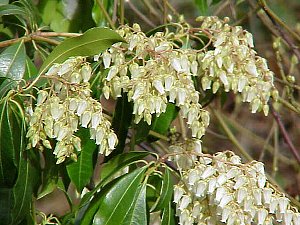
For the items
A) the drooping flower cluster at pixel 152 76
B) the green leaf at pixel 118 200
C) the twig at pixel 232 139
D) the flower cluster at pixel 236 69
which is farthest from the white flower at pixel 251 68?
the twig at pixel 232 139

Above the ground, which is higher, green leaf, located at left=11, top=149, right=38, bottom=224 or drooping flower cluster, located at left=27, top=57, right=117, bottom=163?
drooping flower cluster, located at left=27, top=57, right=117, bottom=163

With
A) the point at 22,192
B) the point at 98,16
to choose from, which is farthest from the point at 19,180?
the point at 98,16

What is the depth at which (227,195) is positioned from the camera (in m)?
1.60

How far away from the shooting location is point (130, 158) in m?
1.80

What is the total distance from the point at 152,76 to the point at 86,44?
0.19 metres

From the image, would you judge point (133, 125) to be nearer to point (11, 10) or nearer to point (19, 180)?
point (19, 180)

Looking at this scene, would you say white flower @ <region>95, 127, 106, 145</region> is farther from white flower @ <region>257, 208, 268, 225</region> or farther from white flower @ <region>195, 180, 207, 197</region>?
white flower @ <region>257, 208, 268, 225</region>

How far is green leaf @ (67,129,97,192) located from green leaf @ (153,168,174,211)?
23 cm

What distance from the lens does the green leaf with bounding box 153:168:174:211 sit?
5.63 feet

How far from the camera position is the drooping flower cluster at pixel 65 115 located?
157 centimetres

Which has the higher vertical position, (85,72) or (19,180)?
(85,72)

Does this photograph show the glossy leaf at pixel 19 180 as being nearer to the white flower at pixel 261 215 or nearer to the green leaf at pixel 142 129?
the green leaf at pixel 142 129

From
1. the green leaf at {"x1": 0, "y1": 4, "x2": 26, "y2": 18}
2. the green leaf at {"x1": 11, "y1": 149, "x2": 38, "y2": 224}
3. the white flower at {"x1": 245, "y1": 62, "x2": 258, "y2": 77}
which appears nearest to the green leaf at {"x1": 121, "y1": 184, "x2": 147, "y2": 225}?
the green leaf at {"x1": 11, "y1": 149, "x2": 38, "y2": 224}

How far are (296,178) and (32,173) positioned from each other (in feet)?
8.60
